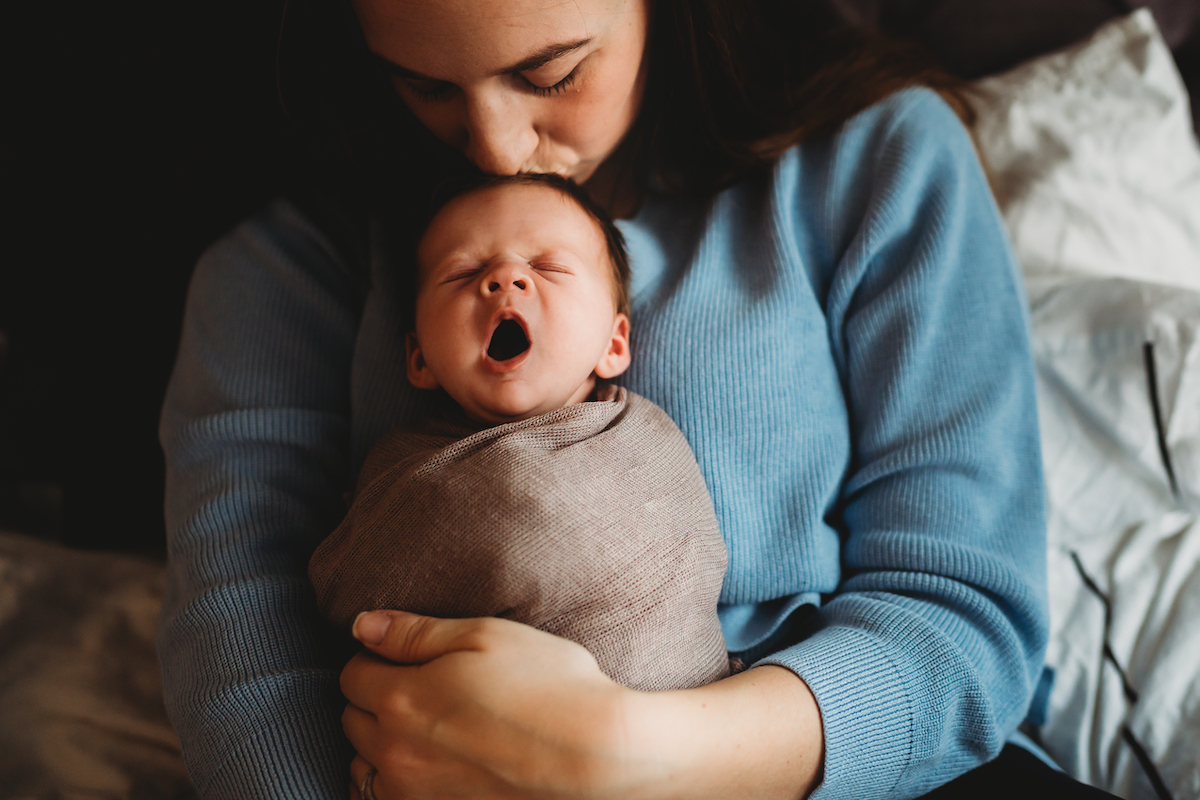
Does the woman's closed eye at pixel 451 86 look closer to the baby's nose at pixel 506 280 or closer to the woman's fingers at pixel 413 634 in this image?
the baby's nose at pixel 506 280

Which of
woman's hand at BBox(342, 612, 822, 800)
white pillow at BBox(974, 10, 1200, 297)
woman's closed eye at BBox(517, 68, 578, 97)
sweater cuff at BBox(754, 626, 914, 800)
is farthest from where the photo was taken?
white pillow at BBox(974, 10, 1200, 297)

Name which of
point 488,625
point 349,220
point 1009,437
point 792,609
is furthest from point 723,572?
point 349,220

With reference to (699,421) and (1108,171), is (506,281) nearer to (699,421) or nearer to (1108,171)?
(699,421)

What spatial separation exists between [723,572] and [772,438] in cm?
18

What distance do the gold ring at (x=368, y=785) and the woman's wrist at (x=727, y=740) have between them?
253 millimetres

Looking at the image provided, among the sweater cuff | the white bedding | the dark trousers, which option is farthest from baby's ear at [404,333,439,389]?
the white bedding

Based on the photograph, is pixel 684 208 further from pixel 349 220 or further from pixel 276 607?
pixel 276 607

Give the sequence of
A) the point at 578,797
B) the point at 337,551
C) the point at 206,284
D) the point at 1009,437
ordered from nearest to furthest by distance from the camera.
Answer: the point at 578,797 → the point at 337,551 → the point at 1009,437 → the point at 206,284

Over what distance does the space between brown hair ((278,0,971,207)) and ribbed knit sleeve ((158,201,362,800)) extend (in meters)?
0.15

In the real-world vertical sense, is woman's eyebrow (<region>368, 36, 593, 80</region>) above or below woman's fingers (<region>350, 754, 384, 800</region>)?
above

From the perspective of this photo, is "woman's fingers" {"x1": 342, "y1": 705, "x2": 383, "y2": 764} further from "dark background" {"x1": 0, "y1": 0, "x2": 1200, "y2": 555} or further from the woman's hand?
"dark background" {"x1": 0, "y1": 0, "x2": 1200, "y2": 555}

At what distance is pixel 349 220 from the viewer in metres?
1.13

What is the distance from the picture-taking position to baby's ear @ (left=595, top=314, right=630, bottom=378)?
933 mm

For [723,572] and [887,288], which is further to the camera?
[887,288]
